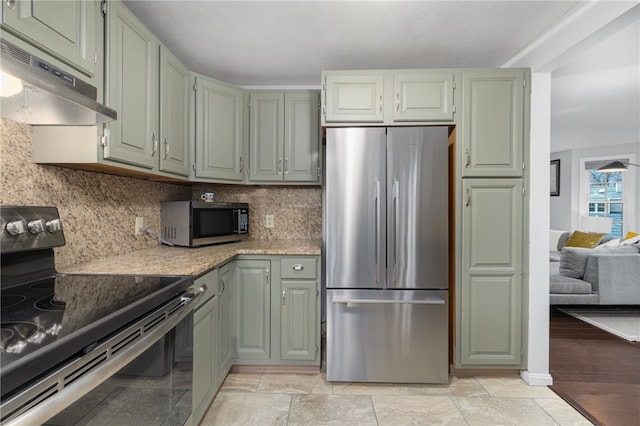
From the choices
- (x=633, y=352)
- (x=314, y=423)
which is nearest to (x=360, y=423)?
(x=314, y=423)

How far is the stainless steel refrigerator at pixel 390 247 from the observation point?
2.12 m

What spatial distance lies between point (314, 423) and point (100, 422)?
123cm

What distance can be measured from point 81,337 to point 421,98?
2208mm

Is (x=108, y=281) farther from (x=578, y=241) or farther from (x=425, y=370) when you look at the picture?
(x=578, y=241)

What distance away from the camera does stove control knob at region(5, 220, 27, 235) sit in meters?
1.21

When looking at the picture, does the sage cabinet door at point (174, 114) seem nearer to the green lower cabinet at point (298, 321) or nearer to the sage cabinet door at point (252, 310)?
the sage cabinet door at point (252, 310)

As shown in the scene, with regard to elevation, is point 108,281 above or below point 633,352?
above

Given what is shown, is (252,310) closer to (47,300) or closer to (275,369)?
(275,369)

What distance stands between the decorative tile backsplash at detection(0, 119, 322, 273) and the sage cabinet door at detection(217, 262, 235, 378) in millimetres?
643

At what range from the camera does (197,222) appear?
7.50 feet

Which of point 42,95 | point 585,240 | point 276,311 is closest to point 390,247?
point 276,311

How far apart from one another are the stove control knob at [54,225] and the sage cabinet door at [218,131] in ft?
3.31

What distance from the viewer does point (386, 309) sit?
2.12 m

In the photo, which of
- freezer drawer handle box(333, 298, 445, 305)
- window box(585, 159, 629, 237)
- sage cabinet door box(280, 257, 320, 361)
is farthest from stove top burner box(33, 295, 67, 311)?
window box(585, 159, 629, 237)
